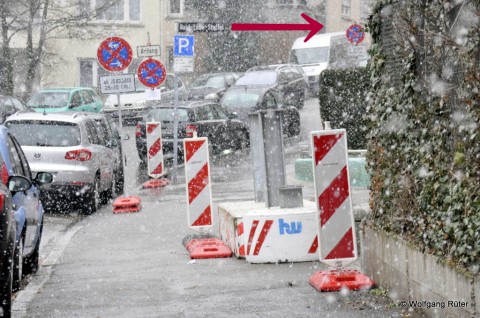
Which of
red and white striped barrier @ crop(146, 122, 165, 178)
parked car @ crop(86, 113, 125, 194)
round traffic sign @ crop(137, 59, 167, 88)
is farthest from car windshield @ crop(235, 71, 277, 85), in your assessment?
parked car @ crop(86, 113, 125, 194)

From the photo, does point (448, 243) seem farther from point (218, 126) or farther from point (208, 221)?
point (218, 126)

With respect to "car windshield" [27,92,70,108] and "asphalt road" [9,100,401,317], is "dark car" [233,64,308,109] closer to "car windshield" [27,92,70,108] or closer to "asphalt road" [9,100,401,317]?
"car windshield" [27,92,70,108]

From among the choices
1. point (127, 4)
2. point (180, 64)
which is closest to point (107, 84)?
point (180, 64)

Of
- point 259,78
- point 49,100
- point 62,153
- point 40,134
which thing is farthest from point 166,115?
point 259,78

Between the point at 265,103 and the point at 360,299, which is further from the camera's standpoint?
the point at 265,103

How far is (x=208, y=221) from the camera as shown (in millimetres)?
13328

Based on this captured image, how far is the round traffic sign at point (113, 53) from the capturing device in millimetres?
21156

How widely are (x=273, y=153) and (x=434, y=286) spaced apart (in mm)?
5110

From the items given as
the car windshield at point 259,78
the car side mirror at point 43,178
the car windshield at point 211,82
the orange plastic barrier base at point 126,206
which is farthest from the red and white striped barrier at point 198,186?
the car windshield at point 211,82

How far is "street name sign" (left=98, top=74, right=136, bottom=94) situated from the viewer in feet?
68.4

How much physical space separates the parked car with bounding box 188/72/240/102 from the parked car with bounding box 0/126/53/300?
2732 cm

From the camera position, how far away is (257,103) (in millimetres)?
33906

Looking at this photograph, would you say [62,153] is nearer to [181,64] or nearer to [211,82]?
[181,64]

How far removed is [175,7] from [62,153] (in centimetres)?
3916
